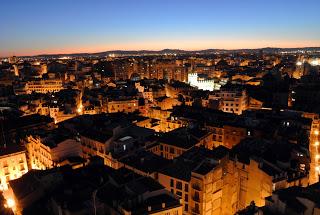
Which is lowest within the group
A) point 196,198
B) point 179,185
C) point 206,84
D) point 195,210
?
point 195,210

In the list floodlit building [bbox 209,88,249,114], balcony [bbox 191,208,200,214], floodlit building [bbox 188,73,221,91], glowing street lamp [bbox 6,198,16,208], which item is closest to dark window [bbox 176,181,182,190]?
balcony [bbox 191,208,200,214]

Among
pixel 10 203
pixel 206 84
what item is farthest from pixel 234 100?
pixel 10 203

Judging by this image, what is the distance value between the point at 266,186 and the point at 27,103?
10229cm

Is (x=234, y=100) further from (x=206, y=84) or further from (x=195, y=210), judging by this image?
(x=206, y=84)

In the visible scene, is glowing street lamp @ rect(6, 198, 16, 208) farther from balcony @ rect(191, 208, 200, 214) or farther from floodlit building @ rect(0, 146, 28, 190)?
balcony @ rect(191, 208, 200, 214)

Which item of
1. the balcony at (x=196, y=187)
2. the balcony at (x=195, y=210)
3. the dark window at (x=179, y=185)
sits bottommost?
the balcony at (x=195, y=210)

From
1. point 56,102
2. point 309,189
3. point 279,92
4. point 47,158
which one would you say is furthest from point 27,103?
point 309,189

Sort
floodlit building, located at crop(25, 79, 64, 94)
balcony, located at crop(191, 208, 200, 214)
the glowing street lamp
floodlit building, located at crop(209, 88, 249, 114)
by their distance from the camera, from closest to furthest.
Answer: the glowing street lamp → balcony, located at crop(191, 208, 200, 214) → floodlit building, located at crop(209, 88, 249, 114) → floodlit building, located at crop(25, 79, 64, 94)

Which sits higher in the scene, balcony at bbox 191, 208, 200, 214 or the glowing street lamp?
the glowing street lamp

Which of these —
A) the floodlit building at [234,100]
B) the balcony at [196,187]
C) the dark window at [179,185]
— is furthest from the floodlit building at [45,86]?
the balcony at [196,187]

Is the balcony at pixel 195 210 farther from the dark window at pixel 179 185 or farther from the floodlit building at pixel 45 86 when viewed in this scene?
the floodlit building at pixel 45 86

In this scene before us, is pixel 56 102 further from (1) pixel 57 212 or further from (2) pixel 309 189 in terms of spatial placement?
(2) pixel 309 189

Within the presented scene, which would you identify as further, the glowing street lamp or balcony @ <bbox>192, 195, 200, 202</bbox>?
balcony @ <bbox>192, 195, 200, 202</bbox>

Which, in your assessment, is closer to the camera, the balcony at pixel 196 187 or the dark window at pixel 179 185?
the balcony at pixel 196 187
